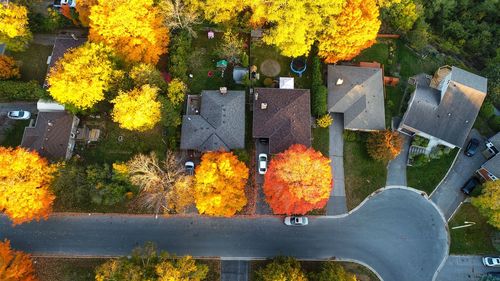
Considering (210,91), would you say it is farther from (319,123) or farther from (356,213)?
(356,213)

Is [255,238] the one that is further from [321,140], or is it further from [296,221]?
[321,140]

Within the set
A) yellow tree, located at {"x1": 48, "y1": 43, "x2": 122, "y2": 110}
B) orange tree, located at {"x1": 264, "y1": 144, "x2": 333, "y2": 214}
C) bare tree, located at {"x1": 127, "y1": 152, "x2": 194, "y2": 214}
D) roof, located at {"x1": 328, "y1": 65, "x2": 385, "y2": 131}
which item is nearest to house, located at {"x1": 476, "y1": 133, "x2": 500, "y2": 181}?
Answer: roof, located at {"x1": 328, "y1": 65, "x2": 385, "y2": 131}

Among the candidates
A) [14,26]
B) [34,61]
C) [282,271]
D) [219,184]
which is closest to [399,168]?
[282,271]

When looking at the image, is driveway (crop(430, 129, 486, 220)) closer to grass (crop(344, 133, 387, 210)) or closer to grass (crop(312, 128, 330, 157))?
grass (crop(344, 133, 387, 210))

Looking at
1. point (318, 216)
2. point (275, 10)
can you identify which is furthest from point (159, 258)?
point (275, 10)

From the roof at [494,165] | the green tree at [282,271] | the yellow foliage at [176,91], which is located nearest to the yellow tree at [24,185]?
the yellow foliage at [176,91]

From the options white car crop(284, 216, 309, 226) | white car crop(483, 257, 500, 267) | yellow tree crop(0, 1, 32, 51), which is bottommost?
white car crop(483, 257, 500, 267)

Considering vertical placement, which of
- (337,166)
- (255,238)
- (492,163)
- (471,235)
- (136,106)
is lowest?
(255,238)
